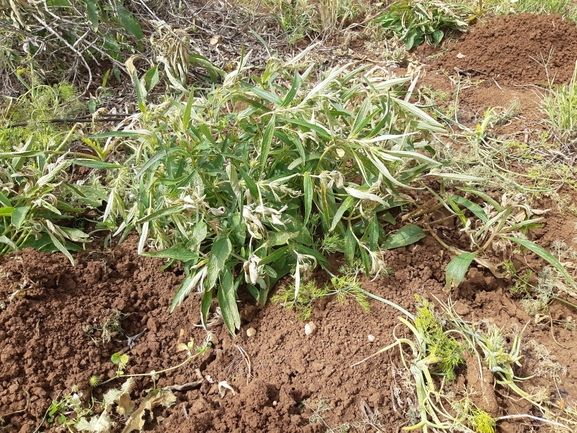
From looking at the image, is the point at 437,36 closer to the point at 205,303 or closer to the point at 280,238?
the point at 280,238

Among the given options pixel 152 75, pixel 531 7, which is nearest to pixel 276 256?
pixel 152 75

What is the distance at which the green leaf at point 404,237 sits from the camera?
6.90ft

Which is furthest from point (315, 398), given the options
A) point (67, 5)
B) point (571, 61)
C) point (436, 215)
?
point (571, 61)

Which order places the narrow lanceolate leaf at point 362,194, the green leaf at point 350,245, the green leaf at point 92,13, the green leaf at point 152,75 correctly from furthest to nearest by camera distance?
the green leaf at point 92,13, the green leaf at point 152,75, the green leaf at point 350,245, the narrow lanceolate leaf at point 362,194

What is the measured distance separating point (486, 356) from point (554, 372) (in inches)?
10.5

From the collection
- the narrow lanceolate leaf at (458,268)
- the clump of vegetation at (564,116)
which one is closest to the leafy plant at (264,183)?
the narrow lanceolate leaf at (458,268)

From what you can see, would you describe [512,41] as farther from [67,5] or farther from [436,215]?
[67,5]

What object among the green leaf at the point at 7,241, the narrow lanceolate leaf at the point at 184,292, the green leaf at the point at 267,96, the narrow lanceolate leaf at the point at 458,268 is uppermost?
the green leaf at the point at 267,96

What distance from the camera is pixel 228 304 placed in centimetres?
188

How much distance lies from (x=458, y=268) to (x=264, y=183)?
0.83m

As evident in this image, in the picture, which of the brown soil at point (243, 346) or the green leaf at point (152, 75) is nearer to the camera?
the brown soil at point (243, 346)

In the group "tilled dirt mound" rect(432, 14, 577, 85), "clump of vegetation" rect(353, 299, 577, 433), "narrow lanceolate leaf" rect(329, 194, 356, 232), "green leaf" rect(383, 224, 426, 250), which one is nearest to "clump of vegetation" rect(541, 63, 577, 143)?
"tilled dirt mound" rect(432, 14, 577, 85)

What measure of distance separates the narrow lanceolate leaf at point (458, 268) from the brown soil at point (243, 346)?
8 centimetres

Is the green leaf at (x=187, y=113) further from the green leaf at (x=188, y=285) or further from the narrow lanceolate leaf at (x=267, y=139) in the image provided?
the green leaf at (x=188, y=285)
